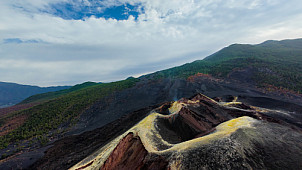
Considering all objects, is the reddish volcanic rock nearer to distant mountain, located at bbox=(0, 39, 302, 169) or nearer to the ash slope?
the ash slope

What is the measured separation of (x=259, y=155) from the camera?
6699mm

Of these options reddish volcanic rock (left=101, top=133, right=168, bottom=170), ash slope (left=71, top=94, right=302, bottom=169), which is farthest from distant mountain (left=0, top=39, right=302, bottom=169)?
reddish volcanic rock (left=101, top=133, right=168, bottom=170)

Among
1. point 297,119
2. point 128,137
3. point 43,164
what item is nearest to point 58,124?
point 43,164

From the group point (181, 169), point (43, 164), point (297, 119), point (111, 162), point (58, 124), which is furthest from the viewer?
point (58, 124)

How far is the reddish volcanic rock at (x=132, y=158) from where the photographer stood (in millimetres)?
7761

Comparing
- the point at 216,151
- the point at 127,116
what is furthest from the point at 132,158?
the point at 127,116

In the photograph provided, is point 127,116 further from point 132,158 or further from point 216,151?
point 216,151

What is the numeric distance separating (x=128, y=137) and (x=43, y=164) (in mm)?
13800

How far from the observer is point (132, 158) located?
9.41 meters

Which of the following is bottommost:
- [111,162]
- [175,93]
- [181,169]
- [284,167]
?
[175,93]

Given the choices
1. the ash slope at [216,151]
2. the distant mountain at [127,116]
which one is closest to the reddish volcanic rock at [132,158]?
the ash slope at [216,151]

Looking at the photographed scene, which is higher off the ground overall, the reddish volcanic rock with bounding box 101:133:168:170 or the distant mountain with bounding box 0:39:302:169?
the reddish volcanic rock with bounding box 101:133:168:170

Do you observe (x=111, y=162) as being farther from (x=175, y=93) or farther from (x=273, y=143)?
(x=175, y=93)

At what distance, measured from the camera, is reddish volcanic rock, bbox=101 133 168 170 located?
7.76 meters
